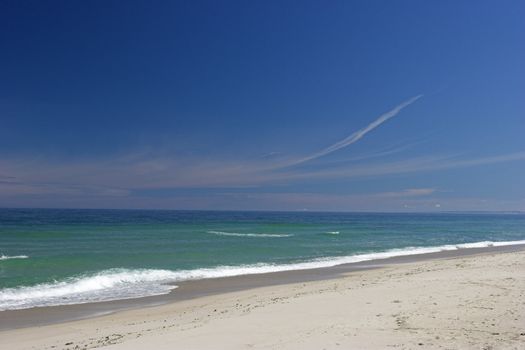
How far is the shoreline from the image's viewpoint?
11.5m

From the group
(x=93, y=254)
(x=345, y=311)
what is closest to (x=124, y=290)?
(x=345, y=311)

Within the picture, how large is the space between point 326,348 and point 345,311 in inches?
118

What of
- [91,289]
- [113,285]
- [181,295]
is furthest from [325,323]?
[113,285]

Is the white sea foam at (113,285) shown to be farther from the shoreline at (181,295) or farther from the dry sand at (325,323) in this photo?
the dry sand at (325,323)

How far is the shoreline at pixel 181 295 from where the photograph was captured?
37.7ft

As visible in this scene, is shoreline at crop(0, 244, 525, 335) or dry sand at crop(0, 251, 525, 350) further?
shoreline at crop(0, 244, 525, 335)

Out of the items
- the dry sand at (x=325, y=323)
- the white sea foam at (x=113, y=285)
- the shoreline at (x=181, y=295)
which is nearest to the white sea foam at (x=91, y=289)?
the white sea foam at (x=113, y=285)

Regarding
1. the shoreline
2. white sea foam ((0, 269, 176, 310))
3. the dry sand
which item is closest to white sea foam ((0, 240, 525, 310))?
white sea foam ((0, 269, 176, 310))

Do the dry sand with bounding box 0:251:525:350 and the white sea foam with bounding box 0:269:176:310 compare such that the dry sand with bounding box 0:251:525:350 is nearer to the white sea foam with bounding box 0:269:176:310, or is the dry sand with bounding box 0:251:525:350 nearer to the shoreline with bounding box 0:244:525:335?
the shoreline with bounding box 0:244:525:335

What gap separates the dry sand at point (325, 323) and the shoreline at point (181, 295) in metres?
0.67

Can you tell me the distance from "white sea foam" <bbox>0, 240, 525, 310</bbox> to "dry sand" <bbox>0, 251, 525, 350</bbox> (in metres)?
3.03

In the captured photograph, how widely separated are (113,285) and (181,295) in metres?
3.47

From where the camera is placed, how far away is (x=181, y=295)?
590 inches

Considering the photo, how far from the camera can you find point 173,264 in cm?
2253
